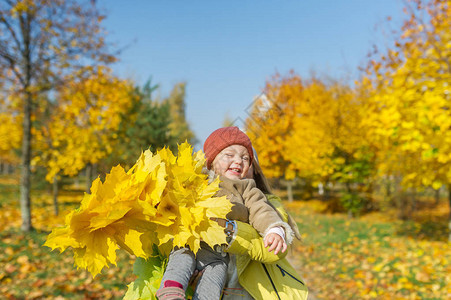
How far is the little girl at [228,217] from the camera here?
163cm

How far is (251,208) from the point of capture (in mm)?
1954

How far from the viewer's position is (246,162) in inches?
90.0

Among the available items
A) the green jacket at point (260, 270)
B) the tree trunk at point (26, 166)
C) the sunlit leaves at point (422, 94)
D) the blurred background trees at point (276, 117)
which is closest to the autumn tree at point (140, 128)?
the blurred background trees at point (276, 117)

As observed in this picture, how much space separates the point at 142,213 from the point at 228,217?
59 cm

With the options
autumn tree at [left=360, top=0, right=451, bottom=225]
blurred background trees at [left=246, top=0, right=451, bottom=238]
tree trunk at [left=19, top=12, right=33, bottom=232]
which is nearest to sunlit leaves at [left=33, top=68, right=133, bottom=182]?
tree trunk at [left=19, top=12, right=33, bottom=232]

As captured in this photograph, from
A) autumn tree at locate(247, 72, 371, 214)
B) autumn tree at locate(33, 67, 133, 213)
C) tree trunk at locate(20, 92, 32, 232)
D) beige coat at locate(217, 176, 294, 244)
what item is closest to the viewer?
beige coat at locate(217, 176, 294, 244)

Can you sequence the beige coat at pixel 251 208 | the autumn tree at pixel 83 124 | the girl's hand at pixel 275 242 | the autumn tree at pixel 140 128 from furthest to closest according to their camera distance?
the autumn tree at pixel 140 128 → the autumn tree at pixel 83 124 → the beige coat at pixel 251 208 → the girl's hand at pixel 275 242

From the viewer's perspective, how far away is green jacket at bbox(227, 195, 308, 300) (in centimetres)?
177

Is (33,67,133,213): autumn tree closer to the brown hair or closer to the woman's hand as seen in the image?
the brown hair

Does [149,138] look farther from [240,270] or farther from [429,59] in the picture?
[240,270]

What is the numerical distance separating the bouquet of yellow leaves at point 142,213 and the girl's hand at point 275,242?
0.33 meters

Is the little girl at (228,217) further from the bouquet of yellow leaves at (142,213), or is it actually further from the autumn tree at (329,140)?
the autumn tree at (329,140)

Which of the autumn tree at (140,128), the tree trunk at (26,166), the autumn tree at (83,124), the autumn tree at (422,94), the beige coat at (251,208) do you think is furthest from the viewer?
the autumn tree at (140,128)

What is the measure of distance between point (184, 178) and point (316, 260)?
7.02 meters
